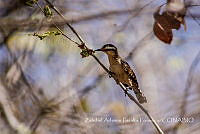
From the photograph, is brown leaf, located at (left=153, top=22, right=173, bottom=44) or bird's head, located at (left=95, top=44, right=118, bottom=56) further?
bird's head, located at (left=95, top=44, right=118, bottom=56)

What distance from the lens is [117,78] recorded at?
1409mm

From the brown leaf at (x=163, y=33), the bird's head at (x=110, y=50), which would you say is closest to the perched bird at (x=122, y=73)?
the bird's head at (x=110, y=50)

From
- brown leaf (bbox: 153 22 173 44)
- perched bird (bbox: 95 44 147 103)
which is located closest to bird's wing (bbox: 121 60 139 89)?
perched bird (bbox: 95 44 147 103)

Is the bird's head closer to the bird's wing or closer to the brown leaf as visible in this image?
the bird's wing

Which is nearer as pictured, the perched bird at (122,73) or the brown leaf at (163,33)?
the brown leaf at (163,33)

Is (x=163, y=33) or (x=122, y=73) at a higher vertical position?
(x=163, y=33)

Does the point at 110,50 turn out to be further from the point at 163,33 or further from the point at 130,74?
the point at 163,33

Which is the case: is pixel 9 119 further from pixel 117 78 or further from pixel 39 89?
pixel 117 78

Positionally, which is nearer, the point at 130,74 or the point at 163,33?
the point at 163,33

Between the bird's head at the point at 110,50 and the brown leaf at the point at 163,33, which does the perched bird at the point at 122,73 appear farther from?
the brown leaf at the point at 163,33

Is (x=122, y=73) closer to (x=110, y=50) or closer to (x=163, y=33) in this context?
(x=110, y=50)

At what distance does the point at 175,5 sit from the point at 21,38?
35.8 inches

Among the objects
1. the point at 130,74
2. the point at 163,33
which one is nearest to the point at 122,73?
the point at 130,74

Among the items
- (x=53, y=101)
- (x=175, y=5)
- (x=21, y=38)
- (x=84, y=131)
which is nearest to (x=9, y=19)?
(x=21, y=38)
